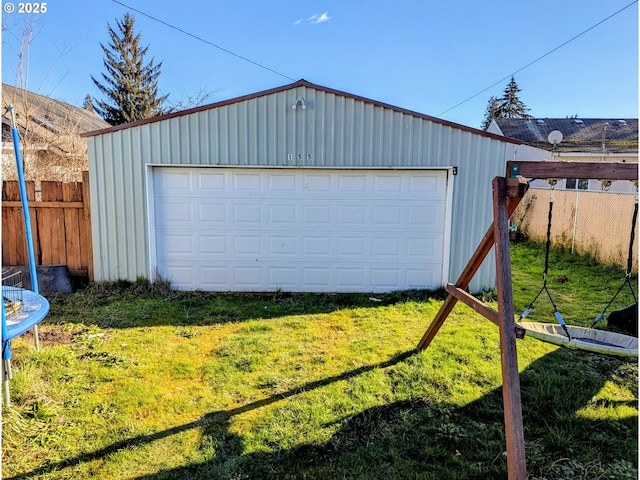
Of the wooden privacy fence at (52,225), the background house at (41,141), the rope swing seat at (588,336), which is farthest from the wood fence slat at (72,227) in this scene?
the rope swing seat at (588,336)

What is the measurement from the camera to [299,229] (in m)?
5.97

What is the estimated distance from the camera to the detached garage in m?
5.65

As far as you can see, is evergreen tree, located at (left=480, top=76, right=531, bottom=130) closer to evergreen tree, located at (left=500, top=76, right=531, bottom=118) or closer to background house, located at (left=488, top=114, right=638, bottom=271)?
evergreen tree, located at (left=500, top=76, right=531, bottom=118)

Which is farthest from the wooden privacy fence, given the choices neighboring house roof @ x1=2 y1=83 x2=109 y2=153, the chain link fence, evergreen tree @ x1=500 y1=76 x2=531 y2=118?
evergreen tree @ x1=500 y1=76 x2=531 y2=118

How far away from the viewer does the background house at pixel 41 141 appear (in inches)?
338

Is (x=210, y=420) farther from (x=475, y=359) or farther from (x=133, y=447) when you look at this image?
(x=475, y=359)

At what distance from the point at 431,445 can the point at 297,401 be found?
3.48 feet

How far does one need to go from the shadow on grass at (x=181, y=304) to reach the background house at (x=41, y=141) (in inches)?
162

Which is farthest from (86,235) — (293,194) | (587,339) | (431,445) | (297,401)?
(587,339)

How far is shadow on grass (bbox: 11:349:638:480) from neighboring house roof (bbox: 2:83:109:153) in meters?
8.94

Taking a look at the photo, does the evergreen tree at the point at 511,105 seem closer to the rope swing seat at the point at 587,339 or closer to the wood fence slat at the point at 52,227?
the rope swing seat at the point at 587,339

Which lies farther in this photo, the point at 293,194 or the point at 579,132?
the point at 579,132

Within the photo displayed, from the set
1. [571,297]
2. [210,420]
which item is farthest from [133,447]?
[571,297]

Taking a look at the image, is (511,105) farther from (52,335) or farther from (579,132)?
(52,335)
